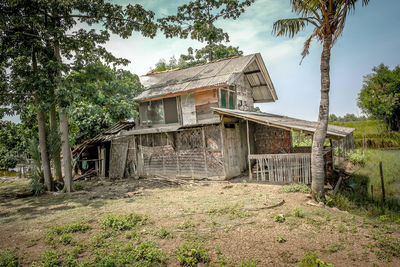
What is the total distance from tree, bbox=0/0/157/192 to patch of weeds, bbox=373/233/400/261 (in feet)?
38.0

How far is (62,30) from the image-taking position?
1135cm

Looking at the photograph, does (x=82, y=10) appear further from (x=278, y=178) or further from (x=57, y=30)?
(x=278, y=178)

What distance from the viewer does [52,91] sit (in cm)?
1089

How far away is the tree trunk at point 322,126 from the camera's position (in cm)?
757

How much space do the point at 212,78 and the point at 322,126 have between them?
23.0ft

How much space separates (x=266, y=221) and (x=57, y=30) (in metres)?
11.7

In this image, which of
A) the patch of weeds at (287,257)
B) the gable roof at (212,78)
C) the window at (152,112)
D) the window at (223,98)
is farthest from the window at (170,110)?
the patch of weeds at (287,257)

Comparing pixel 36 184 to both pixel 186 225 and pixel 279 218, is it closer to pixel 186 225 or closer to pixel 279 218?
pixel 186 225

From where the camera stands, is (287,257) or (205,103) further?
(205,103)

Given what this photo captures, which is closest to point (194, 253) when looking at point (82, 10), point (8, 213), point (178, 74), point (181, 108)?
point (8, 213)

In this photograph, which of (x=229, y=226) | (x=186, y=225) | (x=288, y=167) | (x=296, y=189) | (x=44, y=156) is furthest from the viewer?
(x=44, y=156)

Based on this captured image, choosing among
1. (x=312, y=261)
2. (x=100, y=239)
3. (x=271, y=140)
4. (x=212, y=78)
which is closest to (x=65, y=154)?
(x=100, y=239)

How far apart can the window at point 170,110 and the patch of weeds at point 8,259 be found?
986 centimetres

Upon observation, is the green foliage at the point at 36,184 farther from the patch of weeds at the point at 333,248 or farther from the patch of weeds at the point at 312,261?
the patch of weeds at the point at 333,248
